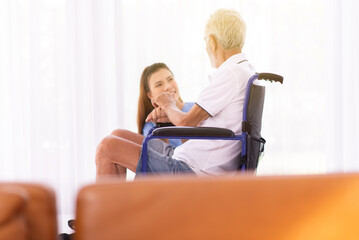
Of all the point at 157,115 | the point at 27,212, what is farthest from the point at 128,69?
the point at 27,212

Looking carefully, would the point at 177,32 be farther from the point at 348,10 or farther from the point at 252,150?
the point at 252,150

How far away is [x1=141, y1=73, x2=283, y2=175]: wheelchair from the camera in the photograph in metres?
1.72

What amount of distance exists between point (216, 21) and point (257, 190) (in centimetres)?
166

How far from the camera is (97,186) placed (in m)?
0.48

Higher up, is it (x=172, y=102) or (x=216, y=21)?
(x=216, y=21)

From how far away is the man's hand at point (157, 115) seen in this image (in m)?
2.13

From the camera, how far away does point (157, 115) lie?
2.15 m

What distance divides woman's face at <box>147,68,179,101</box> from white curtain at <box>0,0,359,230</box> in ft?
3.23

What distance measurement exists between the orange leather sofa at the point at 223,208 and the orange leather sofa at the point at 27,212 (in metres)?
0.04

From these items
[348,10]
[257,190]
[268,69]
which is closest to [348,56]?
[348,10]

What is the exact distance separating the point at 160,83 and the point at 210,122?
1.64 feet

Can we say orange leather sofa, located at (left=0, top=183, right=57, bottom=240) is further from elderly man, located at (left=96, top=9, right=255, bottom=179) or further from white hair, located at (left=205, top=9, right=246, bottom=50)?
white hair, located at (left=205, top=9, right=246, bottom=50)

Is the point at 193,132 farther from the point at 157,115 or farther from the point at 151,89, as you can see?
the point at 151,89

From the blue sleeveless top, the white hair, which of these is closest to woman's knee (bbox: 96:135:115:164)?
the blue sleeveless top
